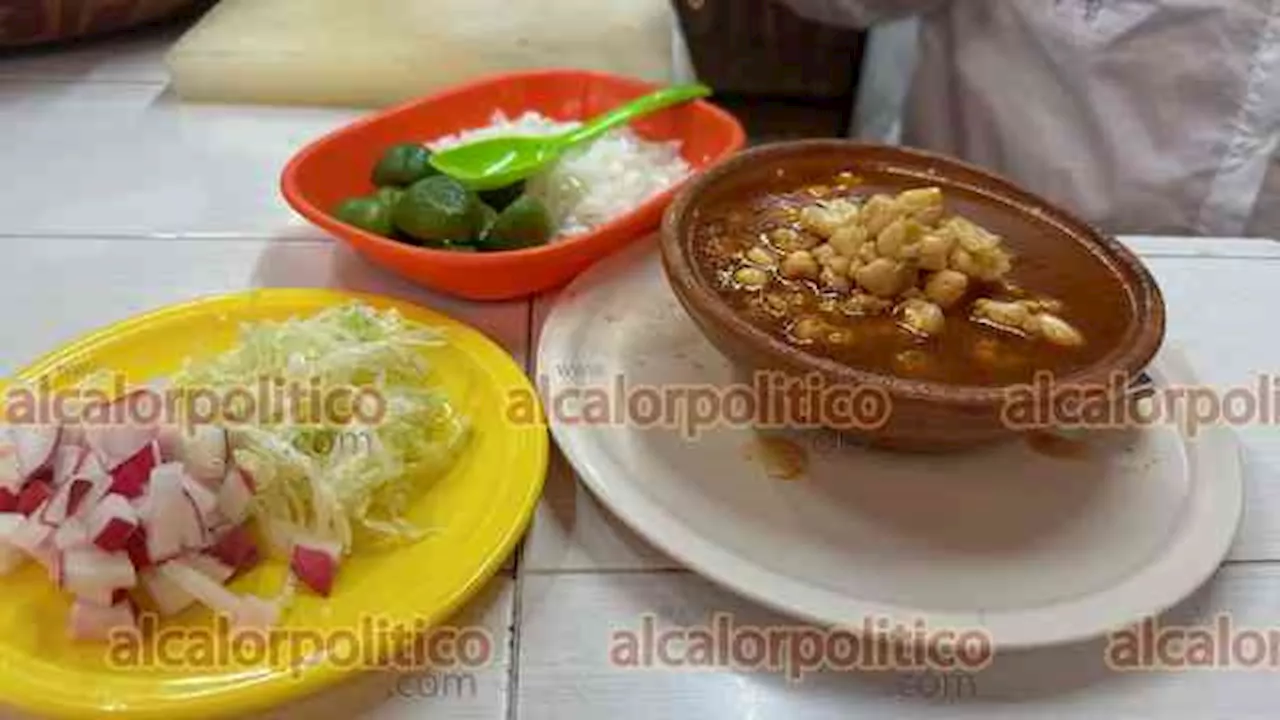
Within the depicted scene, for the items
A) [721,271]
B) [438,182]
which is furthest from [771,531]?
[438,182]

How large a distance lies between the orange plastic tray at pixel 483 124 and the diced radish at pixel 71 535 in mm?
331

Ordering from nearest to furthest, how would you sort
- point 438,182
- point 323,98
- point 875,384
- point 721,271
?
point 875,384 → point 721,271 → point 438,182 → point 323,98

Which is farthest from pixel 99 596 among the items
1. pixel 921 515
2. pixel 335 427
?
pixel 921 515

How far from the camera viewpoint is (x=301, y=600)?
64 cm

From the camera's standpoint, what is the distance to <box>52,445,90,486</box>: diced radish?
0.65 meters

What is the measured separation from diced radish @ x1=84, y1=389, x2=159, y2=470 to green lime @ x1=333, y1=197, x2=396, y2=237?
0.98 ft

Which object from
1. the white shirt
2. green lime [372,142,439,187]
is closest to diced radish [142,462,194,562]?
green lime [372,142,439,187]

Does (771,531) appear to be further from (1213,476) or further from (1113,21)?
(1113,21)

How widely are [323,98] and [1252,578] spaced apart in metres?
1.04

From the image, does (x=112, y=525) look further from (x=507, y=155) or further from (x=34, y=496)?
(x=507, y=155)

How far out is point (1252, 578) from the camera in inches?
28.0

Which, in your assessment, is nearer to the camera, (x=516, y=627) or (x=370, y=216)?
(x=516, y=627)

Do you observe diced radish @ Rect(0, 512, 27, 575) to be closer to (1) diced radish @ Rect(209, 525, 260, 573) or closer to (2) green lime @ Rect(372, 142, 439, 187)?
(1) diced radish @ Rect(209, 525, 260, 573)

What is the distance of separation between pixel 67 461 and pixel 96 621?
0.10 meters
